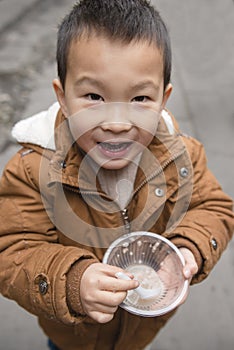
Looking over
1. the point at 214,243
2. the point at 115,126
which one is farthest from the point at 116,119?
the point at 214,243

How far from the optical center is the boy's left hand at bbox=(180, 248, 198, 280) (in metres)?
1.30

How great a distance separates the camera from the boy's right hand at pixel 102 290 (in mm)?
1161

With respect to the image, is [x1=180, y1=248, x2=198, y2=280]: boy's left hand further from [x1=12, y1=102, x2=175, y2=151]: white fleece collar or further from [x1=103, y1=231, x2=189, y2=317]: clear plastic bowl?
[x1=12, y1=102, x2=175, y2=151]: white fleece collar

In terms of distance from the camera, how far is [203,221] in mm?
1490

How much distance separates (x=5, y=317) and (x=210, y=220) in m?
1.13

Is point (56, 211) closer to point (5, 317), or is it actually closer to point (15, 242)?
point (15, 242)

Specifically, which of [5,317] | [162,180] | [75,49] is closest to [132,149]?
[162,180]

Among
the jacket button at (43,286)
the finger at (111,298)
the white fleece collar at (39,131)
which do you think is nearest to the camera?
the finger at (111,298)

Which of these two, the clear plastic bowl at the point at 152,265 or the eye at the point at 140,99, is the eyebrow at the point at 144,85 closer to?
the eye at the point at 140,99

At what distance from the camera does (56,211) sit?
1.38 m

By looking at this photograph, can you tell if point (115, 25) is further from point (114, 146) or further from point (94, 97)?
point (114, 146)

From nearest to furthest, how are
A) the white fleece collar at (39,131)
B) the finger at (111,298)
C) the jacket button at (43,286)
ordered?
1. the finger at (111,298)
2. the jacket button at (43,286)
3. the white fleece collar at (39,131)

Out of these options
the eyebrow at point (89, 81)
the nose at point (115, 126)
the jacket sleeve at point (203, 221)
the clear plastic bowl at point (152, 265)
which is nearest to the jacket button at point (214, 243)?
the jacket sleeve at point (203, 221)

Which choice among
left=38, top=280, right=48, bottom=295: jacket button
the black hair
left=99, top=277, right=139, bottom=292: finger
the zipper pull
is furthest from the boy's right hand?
the black hair
